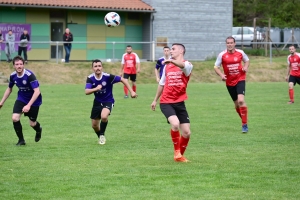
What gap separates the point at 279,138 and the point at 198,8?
29.8 m

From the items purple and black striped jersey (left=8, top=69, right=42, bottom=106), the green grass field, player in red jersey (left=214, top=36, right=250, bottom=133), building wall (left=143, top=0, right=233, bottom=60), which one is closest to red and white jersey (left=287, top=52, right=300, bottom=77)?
the green grass field

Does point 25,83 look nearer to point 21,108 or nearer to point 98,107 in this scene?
point 21,108

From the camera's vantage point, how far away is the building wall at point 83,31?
116 feet

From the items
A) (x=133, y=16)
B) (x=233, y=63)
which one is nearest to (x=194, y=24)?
(x=133, y=16)

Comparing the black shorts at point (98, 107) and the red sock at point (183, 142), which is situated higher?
the black shorts at point (98, 107)

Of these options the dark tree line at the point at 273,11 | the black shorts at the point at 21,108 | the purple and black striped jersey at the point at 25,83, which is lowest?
the black shorts at the point at 21,108

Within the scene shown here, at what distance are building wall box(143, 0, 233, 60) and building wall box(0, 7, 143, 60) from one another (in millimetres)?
1472

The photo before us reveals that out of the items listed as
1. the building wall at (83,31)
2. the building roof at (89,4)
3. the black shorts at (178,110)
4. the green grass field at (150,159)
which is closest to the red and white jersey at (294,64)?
the green grass field at (150,159)

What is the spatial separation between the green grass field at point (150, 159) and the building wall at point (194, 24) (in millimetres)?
22257

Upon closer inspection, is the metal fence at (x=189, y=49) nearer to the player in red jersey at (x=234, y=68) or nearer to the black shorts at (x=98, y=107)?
the player in red jersey at (x=234, y=68)

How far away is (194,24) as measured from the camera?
41750 mm

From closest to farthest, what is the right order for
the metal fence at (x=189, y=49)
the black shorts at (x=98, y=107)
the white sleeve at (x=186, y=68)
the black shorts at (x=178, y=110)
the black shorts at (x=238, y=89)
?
1. the white sleeve at (x=186, y=68)
2. the black shorts at (x=178, y=110)
3. the black shorts at (x=98, y=107)
4. the black shorts at (x=238, y=89)
5. the metal fence at (x=189, y=49)

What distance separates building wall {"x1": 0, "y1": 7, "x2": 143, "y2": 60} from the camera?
116 ft

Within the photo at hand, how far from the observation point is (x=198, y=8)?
41.8 metres
